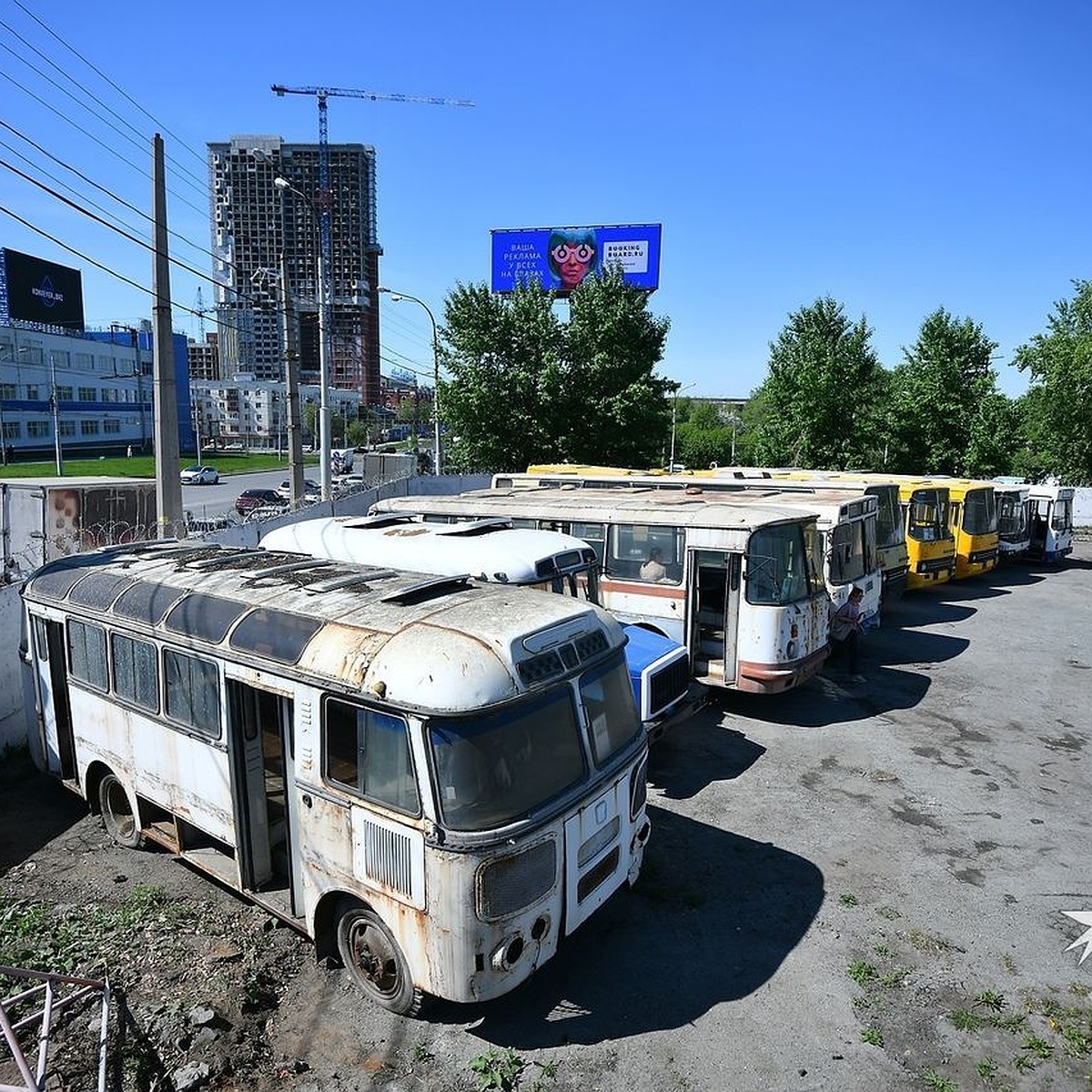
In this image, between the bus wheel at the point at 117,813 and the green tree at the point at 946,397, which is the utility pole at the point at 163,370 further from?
the green tree at the point at 946,397

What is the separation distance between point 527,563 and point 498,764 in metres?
4.44

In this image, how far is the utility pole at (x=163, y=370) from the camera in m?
13.4

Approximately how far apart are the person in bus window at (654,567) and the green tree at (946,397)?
92.1 feet

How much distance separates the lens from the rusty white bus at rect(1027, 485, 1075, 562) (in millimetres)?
24609

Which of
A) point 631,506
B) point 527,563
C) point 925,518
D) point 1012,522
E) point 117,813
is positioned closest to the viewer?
point 117,813

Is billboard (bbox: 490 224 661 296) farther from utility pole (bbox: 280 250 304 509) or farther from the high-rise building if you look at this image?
utility pole (bbox: 280 250 304 509)

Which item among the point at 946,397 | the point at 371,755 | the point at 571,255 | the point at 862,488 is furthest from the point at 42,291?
the point at 371,755

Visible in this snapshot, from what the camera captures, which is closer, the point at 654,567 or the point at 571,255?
the point at 654,567

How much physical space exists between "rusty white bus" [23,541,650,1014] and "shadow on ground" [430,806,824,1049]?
0.56 m

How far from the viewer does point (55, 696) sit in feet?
25.9

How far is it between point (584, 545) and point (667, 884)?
14.0 feet

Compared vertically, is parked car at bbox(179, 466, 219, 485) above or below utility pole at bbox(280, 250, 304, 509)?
below

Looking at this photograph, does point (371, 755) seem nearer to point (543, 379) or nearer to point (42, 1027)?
point (42, 1027)

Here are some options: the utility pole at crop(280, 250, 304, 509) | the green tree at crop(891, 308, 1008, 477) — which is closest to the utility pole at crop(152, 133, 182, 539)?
the utility pole at crop(280, 250, 304, 509)
